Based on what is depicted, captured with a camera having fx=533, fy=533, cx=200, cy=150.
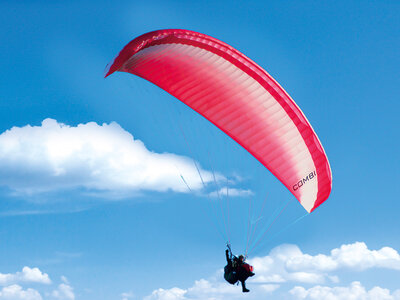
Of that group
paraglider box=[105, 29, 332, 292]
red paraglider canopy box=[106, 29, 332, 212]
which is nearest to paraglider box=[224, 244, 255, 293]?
paraglider box=[105, 29, 332, 292]

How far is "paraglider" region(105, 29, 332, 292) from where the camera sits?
57.9 feet

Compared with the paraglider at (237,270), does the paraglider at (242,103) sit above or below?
above

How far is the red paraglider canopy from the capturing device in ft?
57.9

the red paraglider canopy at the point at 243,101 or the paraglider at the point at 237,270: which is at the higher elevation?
the red paraglider canopy at the point at 243,101

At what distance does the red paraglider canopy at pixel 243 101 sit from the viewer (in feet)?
57.9

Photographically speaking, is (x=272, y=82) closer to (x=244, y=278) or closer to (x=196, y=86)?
(x=196, y=86)

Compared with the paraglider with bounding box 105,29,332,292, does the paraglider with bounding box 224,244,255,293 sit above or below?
below

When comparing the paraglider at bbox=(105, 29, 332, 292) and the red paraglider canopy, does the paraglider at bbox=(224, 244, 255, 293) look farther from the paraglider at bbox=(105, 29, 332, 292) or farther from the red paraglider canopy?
the red paraglider canopy

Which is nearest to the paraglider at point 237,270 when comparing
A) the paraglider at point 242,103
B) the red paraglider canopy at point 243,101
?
the paraglider at point 242,103

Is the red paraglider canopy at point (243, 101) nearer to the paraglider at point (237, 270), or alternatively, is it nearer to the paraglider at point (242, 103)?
the paraglider at point (242, 103)

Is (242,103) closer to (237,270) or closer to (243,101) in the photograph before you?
(243,101)

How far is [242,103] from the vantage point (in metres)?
17.8

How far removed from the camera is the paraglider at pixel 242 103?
17641 mm

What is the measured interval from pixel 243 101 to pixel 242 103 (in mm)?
75
